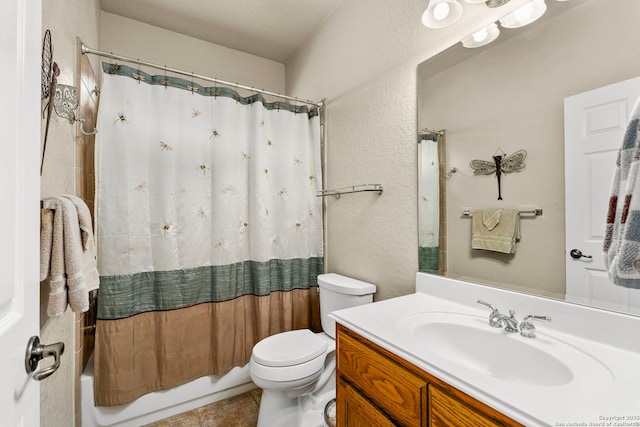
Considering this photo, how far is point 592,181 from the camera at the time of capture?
88 cm

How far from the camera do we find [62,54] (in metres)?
1.16

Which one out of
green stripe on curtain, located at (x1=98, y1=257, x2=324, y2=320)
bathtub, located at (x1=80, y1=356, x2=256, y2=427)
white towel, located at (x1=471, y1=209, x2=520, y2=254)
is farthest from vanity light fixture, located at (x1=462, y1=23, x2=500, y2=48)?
bathtub, located at (x1=80, y1=356, x2=256, y2=427)

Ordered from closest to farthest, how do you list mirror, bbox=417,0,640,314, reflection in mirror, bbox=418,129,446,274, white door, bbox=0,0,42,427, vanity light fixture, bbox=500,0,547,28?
white door, bbox=0,0,42,427
mirror, bbox=417,0,640,314
vanity light fixture, bbox=500,0,547,28
reflection in mirror, bbox=418,129,446,274

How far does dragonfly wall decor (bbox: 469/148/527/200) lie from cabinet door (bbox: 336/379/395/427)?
899 millimetres

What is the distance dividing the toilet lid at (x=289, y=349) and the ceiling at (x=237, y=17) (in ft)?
7.06

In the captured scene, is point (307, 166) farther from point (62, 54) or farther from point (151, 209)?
point (62, 54)

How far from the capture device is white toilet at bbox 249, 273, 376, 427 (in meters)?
1.36

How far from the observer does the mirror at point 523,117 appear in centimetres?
88

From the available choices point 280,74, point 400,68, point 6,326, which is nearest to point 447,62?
point 400,68

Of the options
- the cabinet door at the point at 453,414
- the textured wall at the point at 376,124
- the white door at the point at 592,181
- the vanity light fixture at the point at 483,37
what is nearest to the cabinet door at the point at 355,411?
the cabinet door at the point at 453,414

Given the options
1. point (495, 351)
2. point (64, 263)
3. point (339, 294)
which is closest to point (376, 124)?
point (339, 294)

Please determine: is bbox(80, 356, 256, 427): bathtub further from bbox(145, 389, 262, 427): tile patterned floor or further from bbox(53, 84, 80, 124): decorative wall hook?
bbox(53, 84, 80, 124): decorative wall hook

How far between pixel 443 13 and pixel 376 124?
1.96 ft

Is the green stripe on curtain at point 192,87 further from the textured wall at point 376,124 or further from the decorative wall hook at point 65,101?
the decorative wall hook at point 65,101
